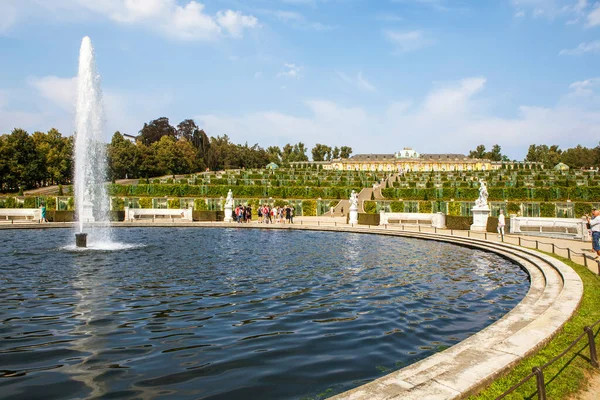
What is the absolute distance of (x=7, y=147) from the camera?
78.5 meters

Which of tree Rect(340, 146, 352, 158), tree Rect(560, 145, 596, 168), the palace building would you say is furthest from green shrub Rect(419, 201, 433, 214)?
tree Rect(340, 146, 352, 158)

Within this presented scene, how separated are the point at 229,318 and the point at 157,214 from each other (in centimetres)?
3469

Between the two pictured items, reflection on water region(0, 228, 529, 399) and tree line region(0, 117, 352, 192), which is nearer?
reflection on water region(0, 228, 529, 399)

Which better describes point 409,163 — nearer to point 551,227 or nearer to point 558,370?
point 551,227

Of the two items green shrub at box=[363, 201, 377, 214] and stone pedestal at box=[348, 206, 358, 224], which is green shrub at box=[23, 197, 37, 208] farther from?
green shrub at box=[363, 201, 377, 214]

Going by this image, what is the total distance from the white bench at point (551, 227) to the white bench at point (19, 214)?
3771cm

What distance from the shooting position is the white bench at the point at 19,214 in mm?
40750

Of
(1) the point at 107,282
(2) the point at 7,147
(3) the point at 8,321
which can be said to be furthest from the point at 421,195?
(2) the point at 7,147

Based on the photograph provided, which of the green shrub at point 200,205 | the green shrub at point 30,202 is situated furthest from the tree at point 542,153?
the green shrub at point 30,202

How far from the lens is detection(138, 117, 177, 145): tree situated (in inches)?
5325

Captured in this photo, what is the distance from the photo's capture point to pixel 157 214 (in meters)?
43.3

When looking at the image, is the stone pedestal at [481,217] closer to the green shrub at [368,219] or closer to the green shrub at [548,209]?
the green shrub at [368,219]

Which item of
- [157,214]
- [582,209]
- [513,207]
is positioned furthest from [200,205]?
[582,209]

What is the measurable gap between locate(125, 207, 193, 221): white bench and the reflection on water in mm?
22048
